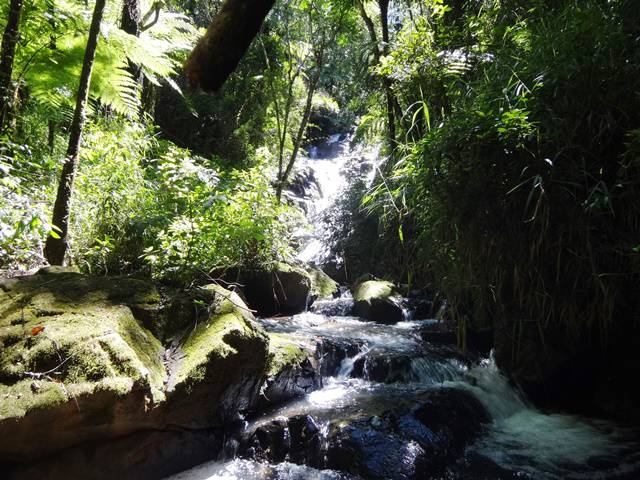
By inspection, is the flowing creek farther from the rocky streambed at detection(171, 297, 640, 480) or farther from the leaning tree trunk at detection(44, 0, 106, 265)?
the leaning tree trunk at detection(44, 0, 106, 265)

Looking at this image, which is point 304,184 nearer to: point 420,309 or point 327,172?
point 327,172

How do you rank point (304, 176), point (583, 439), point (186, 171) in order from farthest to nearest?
point (304, 176) → point (186, 171) → point (583, 439)

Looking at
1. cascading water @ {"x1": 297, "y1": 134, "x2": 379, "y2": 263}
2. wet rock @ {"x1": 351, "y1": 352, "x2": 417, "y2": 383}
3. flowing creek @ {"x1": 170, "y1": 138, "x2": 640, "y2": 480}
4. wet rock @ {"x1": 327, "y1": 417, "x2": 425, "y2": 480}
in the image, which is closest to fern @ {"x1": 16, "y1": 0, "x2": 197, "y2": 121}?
flowing creek @ {"x1": 170, "y1": 138, "x2": 640, "y2": 480}

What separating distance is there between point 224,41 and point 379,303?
632cm

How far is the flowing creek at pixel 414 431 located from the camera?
3.14 meters

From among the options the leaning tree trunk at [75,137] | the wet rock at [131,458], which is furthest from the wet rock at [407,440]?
the leaning tree trunk at [75,137]

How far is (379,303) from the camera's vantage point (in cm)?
697

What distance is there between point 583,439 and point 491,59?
13.0ft

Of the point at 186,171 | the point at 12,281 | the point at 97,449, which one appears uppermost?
the point at 186,171

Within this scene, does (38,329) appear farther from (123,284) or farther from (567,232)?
(567,232)

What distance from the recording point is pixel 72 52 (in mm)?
3791

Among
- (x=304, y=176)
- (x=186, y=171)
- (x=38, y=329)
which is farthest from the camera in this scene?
(x=304, y=176)

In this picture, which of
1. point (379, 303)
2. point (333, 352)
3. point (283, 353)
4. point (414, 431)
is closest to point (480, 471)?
point (414, 431)

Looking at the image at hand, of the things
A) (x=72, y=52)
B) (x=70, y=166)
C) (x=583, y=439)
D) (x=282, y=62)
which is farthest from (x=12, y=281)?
(x=282, y=62)
